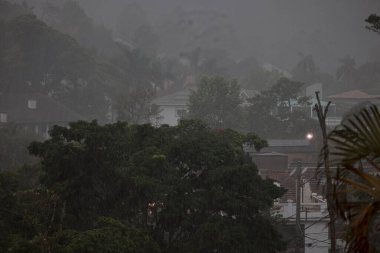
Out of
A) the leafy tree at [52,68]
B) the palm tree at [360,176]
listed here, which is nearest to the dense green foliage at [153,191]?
the palm tree at [360,176]

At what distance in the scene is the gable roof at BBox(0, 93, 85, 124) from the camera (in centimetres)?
6594

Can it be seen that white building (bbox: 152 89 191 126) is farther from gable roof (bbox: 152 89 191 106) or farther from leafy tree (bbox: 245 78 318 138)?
leafy tree (bbox: 245 78 318 138)

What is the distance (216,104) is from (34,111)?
1766 cm

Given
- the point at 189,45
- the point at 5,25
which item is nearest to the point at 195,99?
the point at 5,25

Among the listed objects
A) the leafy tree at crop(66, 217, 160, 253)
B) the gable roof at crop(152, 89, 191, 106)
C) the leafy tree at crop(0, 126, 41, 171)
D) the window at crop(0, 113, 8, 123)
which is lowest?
the leafy tree at crop(66, 217, 160, 253)

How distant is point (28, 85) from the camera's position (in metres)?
79.8

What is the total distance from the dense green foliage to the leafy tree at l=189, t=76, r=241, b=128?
137 feet

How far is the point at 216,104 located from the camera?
63656 mm

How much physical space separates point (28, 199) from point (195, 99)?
154 ft

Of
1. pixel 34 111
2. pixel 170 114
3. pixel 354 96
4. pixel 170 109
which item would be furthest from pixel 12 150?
pixel 354 96

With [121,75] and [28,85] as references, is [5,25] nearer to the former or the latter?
[28,85]

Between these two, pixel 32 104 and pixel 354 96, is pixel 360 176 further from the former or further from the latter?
pixel 354 96

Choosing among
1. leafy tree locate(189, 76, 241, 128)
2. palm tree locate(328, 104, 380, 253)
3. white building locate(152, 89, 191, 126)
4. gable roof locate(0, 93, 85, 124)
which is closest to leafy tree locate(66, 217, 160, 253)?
palm tree locate(328, 104, 380, 253)

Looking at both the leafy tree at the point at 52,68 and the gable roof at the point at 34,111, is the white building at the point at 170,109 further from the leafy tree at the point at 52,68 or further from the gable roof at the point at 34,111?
the gable roof at the point at 34,111
